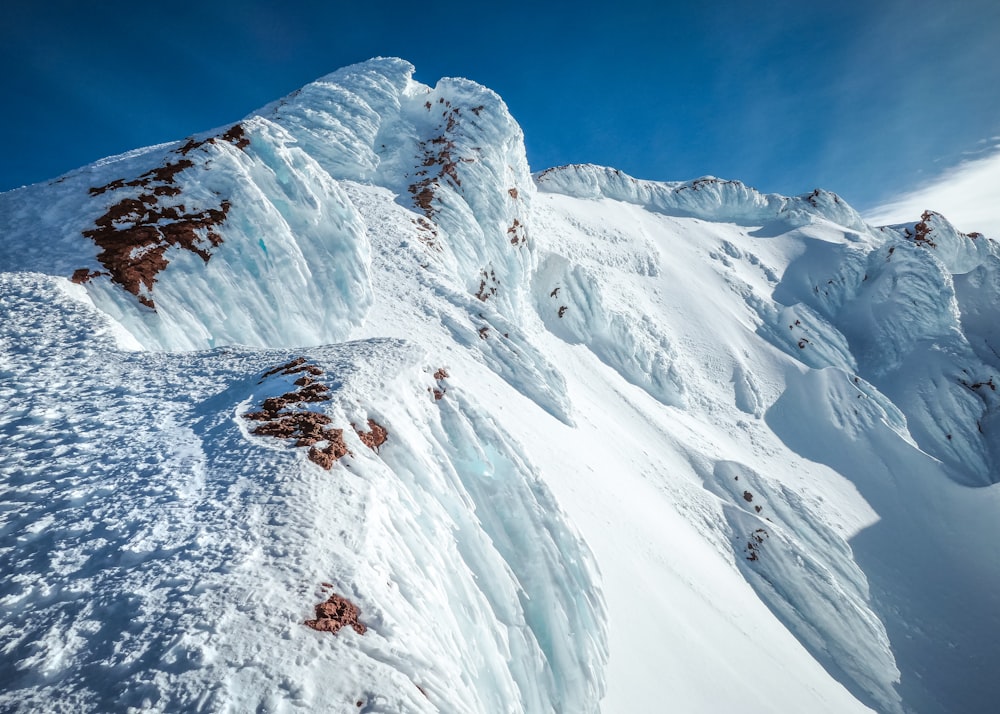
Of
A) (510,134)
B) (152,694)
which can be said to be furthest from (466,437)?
(510,134)

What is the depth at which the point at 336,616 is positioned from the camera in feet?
14.6

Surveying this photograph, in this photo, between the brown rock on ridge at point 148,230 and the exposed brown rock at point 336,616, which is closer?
the exposed brown rock at point 336,616

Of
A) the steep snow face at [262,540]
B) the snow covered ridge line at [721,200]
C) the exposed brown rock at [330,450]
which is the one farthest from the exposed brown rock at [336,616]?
the snow covered ridge line at [721,200]

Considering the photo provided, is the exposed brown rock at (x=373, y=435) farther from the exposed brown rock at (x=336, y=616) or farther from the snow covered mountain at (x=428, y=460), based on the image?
the exposed brown rock at (x=336, y=616)

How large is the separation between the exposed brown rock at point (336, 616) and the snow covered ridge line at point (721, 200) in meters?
73.7

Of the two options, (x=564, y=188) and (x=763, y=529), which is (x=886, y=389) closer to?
(x=763, y=529)

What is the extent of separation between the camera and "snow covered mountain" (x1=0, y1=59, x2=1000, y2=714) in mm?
4473

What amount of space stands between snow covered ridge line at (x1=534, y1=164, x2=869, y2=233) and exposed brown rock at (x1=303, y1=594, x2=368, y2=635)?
7367 cm

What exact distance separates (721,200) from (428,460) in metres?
86.9

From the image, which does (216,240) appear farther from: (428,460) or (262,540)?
(262,540)

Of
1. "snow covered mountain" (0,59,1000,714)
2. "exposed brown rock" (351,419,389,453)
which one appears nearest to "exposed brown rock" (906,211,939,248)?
"snow covered mountain" (0,59,1000,714)

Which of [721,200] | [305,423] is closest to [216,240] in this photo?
[305,423]

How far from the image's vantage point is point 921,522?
109 feet

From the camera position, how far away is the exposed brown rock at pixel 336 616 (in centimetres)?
430
